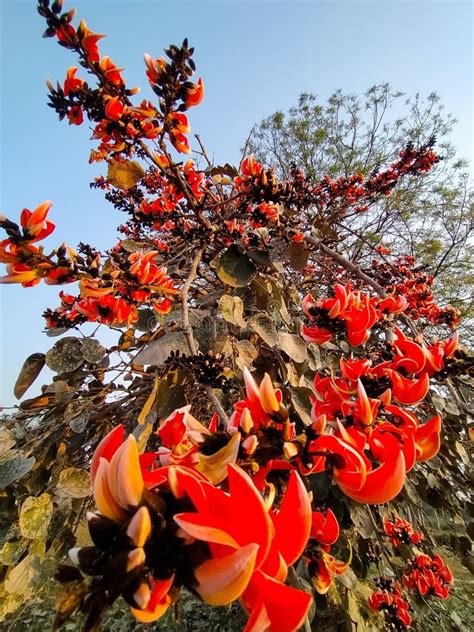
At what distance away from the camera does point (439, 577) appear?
60.3 inches

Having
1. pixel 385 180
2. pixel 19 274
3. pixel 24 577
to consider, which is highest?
pixel 385 180

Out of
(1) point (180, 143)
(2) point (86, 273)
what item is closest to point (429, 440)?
(2) point (86, 273)

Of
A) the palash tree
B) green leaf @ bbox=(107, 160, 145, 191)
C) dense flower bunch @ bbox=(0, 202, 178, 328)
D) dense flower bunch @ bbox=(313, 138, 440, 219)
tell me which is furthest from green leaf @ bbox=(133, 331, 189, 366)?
dense flower bunch @ bbox=(313, 138, 440, 219)

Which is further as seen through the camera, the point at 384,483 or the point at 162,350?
the point at 162,350

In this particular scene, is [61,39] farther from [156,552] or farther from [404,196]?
[404,196]

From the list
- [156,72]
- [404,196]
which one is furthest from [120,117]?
[404,196]

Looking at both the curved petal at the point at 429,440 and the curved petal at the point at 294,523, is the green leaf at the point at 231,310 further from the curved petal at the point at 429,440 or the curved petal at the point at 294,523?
the curved petal at the point at 294,523

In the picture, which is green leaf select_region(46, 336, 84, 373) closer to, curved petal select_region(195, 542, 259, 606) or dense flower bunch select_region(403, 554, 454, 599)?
curved petal select_region(195, 542, 259, 606)

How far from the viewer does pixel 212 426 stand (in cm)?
51

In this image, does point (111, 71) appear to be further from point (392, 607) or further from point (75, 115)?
point (392, 607)

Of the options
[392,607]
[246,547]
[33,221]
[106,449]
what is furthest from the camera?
[392,607]

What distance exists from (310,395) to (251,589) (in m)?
0.57

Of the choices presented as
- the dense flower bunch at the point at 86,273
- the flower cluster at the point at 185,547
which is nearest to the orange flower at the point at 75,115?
the dense flower bunch at the point at 86,273

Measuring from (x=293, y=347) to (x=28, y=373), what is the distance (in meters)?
0.80
